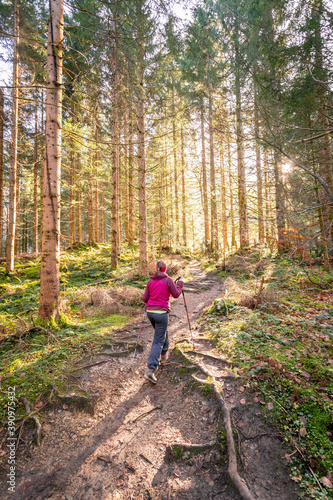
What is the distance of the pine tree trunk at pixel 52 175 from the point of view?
514 centimetres

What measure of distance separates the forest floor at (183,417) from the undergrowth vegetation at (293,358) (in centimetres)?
2

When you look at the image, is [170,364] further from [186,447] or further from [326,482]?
[326,482]

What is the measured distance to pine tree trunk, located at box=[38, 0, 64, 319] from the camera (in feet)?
16.9

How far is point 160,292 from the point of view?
14.9 ft

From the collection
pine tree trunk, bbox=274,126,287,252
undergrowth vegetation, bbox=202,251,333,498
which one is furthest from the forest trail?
pine tree trunk, bbox=274,126,287,252

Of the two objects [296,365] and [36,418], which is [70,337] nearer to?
[36,418]

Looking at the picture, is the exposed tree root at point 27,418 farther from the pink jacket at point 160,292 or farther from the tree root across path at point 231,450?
the tree root across path at point 231,450

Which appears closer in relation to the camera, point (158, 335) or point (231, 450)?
point (231, 450)

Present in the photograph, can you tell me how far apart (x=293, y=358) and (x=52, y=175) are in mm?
6747

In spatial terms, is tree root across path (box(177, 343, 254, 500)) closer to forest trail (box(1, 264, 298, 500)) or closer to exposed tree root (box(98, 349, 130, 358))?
forest trail (box(1, 264, 298, 500))

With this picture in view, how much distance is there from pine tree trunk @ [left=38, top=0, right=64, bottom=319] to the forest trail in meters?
2.27

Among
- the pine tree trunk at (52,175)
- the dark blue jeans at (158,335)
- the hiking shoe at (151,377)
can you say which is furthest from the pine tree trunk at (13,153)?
the hiking shoe at (151,377)

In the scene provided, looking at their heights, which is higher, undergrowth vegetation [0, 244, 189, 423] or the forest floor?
undergrowth vegetation [0, 244, 189, 423]

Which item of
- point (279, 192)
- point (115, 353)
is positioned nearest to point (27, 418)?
point (115, 353)
